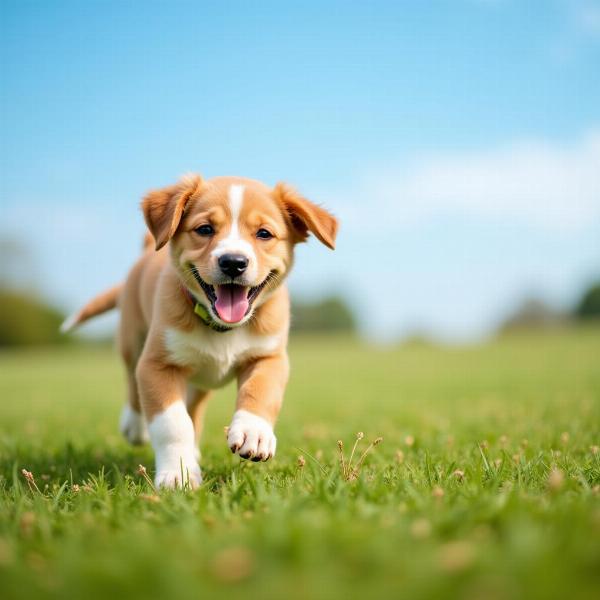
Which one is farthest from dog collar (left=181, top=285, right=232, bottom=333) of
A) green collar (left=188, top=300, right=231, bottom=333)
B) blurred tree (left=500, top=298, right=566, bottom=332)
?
blurred tree (left=500, top=298, right=566, bottom=332)

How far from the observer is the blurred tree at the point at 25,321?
49.0 metres

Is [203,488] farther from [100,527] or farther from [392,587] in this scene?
[392,587]

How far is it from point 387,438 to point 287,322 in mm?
1562

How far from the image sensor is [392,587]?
139 cm

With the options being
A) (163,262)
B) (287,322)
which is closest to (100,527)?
(287,322)

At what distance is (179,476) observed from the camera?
298cm

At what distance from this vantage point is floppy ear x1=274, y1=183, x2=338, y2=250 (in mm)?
3689

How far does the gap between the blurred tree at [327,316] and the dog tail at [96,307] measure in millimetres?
62302

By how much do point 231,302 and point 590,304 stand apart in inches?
2422

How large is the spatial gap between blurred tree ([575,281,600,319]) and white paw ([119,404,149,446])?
192 ft

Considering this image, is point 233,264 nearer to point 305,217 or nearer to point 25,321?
point 305,217

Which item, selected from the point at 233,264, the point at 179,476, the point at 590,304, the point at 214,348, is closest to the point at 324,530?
the point at 179,476

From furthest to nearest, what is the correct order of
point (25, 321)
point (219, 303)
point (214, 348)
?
point (25, 321), point (214, 348), point (219, 303)

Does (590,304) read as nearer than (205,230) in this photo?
No
